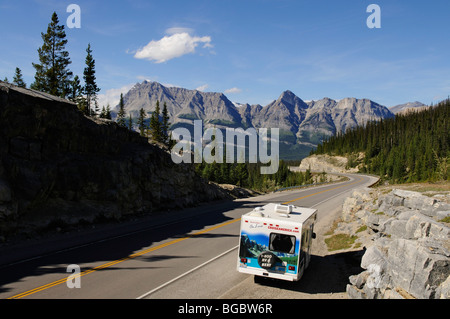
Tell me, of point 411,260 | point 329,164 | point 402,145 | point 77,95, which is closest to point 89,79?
point 77,95

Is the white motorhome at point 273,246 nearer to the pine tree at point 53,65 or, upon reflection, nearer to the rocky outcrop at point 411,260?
the rocky outcrop at point 411,260

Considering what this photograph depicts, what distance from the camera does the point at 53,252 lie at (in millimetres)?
15758

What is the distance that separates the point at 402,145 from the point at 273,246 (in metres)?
125

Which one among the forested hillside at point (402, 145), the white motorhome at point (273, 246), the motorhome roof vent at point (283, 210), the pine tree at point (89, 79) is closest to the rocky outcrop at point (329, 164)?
the forested hillside at point (402, 145)

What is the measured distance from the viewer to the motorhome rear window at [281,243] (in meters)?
11.5

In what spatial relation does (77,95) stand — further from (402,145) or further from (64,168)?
(402,145)

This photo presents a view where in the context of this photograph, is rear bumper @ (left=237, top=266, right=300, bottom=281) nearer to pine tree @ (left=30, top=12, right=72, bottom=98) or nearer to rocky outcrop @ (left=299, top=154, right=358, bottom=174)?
pine tree @ (left=30, top=12, right=72, bottom=98)

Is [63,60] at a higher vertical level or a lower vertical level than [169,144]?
higher

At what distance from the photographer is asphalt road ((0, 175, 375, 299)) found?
11352 mm

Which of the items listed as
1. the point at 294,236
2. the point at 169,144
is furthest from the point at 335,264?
the point at 169,144

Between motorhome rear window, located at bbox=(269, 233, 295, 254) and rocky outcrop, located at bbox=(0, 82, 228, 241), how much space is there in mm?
15720

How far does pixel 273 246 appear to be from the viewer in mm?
11727
